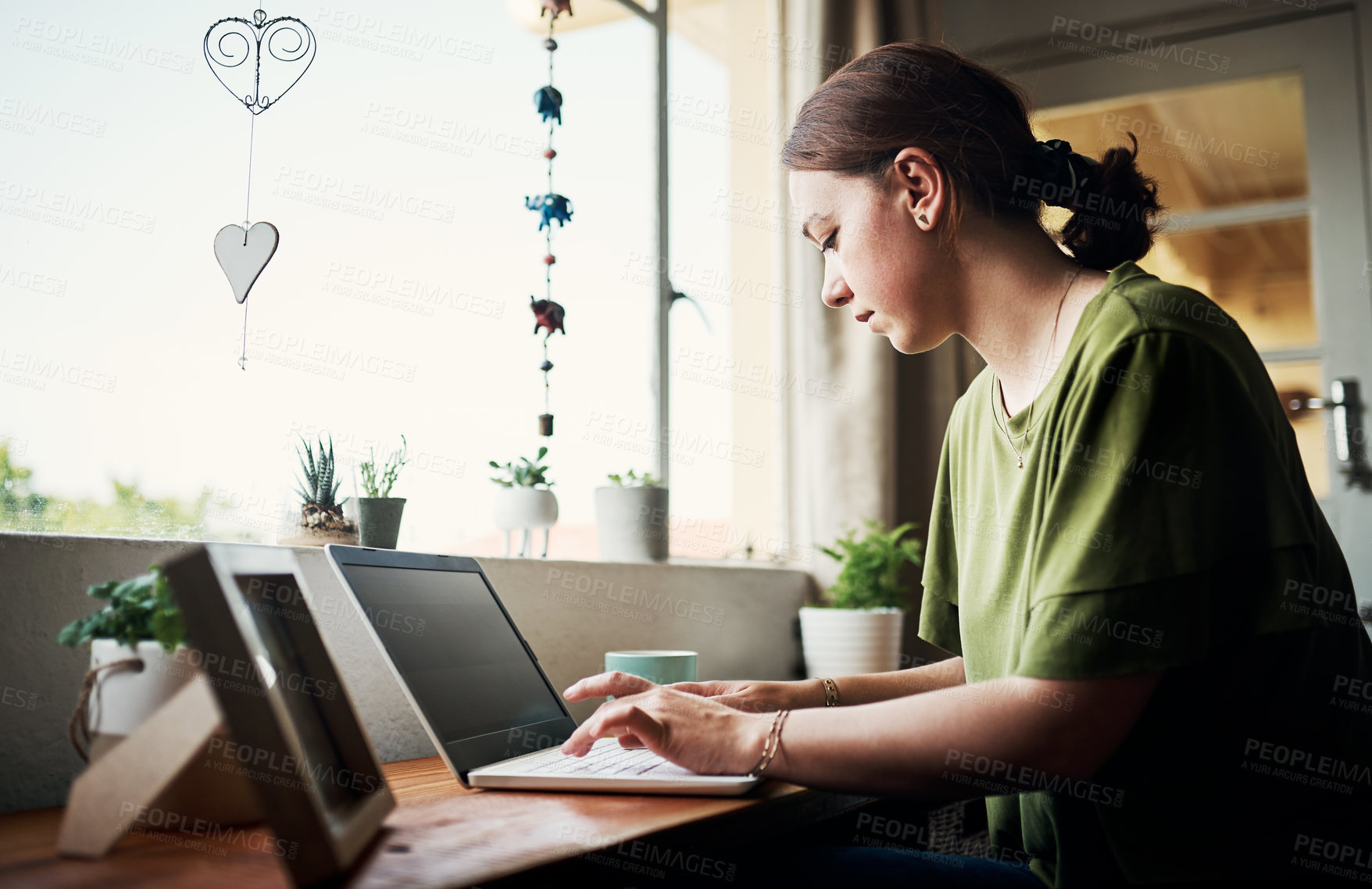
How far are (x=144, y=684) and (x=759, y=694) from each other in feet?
2.15

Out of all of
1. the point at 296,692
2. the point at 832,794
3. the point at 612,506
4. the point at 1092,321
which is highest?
the point at 1092,321

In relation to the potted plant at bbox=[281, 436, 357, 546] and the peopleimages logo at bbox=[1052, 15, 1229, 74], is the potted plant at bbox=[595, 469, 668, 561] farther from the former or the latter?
the peopleimages logo at bbox=[1052, 15, 1229, 74]

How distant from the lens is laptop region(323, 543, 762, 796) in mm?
932

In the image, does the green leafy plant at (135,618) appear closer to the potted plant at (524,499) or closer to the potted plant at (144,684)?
the potted plant at (144,684)

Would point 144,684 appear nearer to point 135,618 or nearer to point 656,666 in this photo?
point 135,618

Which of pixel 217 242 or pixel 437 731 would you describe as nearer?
pixel 437 731

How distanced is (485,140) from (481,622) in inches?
37.5

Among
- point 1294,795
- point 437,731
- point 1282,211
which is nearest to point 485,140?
point 437,731

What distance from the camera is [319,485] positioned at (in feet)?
4.15

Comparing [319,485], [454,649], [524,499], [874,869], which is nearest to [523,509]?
[524,499]

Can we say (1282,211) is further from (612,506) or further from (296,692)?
(296,692)

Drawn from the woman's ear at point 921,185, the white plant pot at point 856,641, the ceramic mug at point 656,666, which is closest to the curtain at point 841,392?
the white plant pot at point 856,641

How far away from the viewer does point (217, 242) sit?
4.14 ft

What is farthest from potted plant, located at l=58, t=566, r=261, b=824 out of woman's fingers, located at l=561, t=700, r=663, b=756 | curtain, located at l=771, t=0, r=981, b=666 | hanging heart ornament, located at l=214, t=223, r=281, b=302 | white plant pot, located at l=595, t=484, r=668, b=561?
curtain, located at l=771, t=0, r=981, b=666
